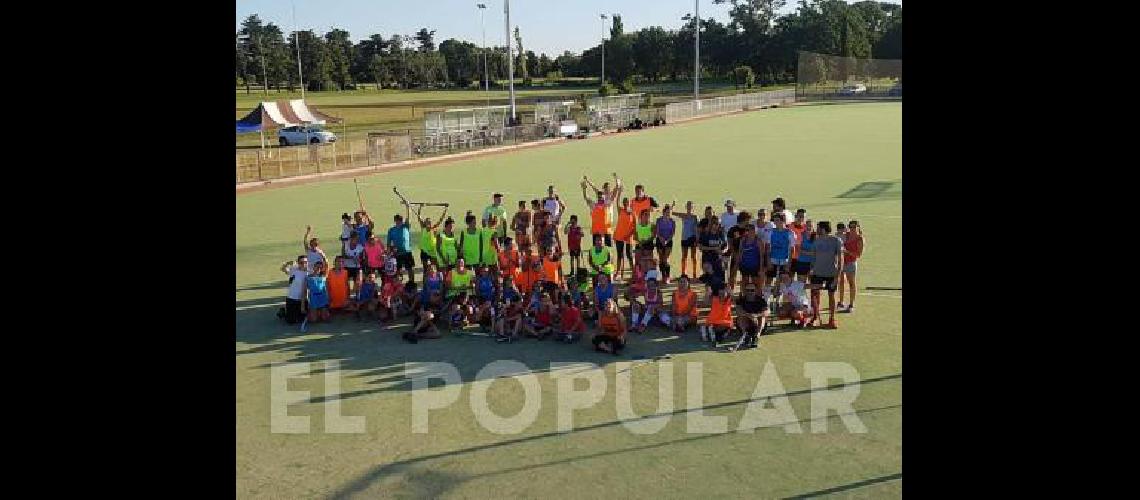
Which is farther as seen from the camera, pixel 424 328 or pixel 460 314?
pixel 460 314

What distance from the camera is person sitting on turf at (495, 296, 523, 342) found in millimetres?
11586

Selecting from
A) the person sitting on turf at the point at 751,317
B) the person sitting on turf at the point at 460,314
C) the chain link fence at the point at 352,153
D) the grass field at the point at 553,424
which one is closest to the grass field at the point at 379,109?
the chain link fence at the point at 352,153

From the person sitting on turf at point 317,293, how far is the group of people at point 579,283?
0.05ft

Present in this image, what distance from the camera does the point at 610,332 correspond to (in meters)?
11.0

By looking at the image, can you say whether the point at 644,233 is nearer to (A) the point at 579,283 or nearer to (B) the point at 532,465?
(A) the point at 579,283

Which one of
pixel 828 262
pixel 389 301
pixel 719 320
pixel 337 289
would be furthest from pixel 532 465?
pixel 337 289

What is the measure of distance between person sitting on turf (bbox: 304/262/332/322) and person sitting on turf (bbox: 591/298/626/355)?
13.9 feet

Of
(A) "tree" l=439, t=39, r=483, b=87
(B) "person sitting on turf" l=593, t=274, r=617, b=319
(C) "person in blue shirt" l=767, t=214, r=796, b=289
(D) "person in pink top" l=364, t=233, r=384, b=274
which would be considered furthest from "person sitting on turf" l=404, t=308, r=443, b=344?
(A) "tree" l=439, t=39, r=483, b=87

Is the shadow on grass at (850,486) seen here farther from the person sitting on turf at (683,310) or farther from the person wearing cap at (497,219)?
the person wearing cap at (497,219)

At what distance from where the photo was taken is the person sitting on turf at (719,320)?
1116 cm

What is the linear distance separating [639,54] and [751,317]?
→ 387 ft
